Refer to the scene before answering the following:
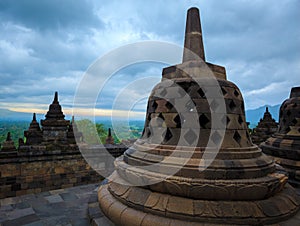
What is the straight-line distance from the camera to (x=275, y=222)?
8.53ft

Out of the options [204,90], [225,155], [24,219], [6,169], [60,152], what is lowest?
[24,219]

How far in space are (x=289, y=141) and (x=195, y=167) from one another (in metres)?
3.81

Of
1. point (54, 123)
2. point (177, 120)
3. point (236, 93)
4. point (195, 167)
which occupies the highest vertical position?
point (236, 93)

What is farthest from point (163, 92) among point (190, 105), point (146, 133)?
point (146, 133)

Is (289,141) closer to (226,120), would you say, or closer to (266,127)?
(226,120)

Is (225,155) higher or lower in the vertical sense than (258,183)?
higher

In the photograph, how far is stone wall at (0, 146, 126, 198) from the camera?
18.9ft

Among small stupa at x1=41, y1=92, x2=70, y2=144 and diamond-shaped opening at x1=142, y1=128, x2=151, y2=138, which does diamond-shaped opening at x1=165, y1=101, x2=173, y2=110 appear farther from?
small stupa at x1=41, y1=92, x2=70, y2=144

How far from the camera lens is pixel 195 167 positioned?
2869 millimetres

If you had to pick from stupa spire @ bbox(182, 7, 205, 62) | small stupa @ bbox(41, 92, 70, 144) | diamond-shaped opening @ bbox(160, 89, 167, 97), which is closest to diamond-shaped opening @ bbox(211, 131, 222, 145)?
diamond-shaped opening @ bbox(160, 89, 167, 97)

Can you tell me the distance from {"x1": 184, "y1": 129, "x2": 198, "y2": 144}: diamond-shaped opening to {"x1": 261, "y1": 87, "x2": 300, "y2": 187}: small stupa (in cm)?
326

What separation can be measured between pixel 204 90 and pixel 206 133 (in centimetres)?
68

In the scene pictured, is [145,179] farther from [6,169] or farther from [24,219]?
[6,169]

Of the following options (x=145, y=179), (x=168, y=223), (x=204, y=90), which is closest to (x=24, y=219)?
(x=145, y=179)
